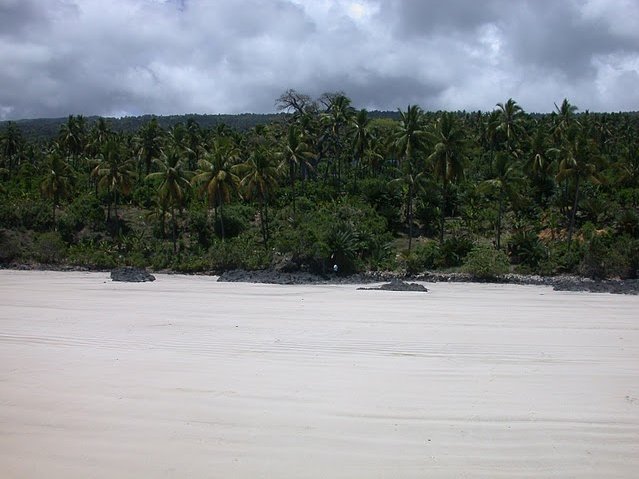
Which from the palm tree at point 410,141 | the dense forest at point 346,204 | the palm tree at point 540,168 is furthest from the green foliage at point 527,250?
the palm tree at point 540,168

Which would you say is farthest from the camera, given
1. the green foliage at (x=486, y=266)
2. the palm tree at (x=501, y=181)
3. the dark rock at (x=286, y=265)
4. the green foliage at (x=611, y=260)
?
the palm tree at (x=501, y=181)

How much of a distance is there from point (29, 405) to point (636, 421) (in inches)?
335

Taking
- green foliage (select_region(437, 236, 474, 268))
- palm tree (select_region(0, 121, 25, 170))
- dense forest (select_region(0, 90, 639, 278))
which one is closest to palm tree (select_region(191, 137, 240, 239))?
dense forest (select_region(0, 90, 639, 278))

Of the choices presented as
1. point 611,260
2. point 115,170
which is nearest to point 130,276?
point 115,170

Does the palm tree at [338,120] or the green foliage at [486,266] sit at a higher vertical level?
the palm tree at [338,120]

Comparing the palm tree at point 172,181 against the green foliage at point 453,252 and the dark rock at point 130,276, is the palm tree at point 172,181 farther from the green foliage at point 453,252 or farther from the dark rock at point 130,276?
the green foliage at point 453,252

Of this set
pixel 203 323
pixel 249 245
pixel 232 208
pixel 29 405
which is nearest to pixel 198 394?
pixel 29 405

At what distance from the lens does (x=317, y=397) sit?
28.1ft

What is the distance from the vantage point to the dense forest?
35.9 m

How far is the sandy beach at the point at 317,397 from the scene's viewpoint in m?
6.45

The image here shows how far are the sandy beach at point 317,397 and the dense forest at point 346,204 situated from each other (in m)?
18.6

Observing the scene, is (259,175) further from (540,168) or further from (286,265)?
(540,168)

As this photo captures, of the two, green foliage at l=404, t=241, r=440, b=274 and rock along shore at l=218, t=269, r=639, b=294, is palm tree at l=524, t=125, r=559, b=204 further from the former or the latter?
rock along shore at l=218, t=269, r=639, b=294

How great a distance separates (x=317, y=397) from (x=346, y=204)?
1445 inches
